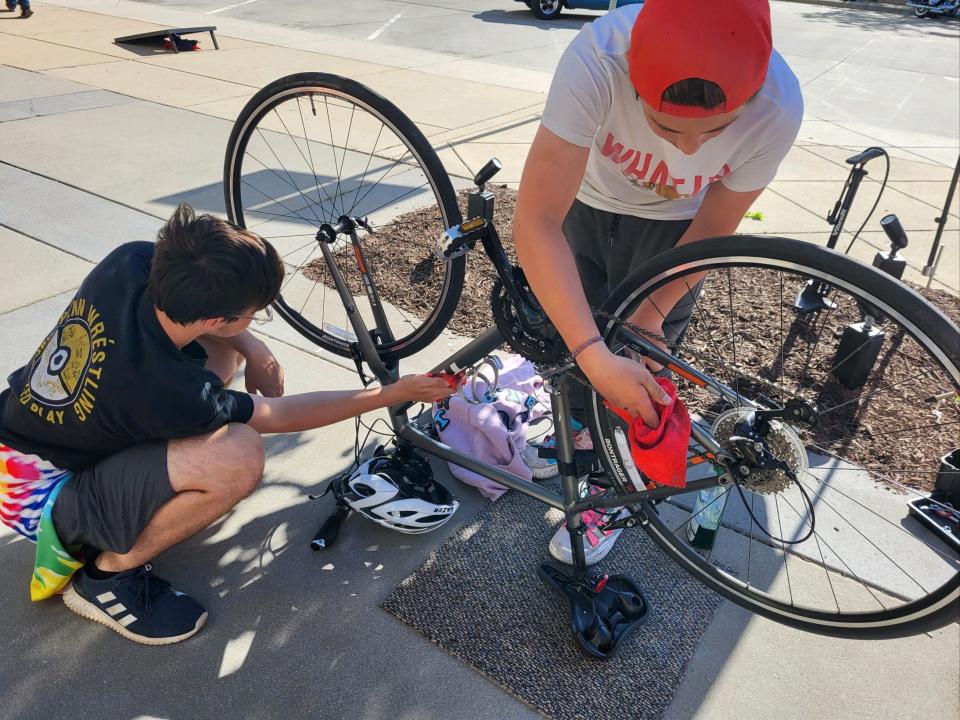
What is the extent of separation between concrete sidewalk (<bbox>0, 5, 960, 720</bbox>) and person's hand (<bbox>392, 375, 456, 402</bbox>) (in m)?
0.54

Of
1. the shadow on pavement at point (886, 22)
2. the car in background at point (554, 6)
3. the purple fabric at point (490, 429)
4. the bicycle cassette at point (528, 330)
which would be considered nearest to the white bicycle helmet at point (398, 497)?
the purple fabric at point (490, 429)

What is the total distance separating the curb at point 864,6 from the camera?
16.7 metres

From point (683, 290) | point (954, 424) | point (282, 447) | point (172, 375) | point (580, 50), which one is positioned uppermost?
point (580, 50)

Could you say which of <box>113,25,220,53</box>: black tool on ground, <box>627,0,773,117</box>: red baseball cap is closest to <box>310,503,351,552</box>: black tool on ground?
<box>627,0,773,117</box>: red baseball cap

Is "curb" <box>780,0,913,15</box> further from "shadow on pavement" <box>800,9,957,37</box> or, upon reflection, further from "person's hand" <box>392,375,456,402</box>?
"person's hand" <box>392,375,456,402</box>

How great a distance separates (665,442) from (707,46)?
28.6 inches

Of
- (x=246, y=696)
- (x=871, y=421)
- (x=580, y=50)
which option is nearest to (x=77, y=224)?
(x=246, y=696)

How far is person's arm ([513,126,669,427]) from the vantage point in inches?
57.6

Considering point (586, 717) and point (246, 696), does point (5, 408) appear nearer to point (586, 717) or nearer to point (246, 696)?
point (246, 696)

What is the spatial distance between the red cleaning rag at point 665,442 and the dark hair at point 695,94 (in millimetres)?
560

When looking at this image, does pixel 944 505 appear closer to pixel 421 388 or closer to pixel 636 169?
pixel 636 169

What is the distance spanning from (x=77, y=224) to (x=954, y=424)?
4289 millimetres

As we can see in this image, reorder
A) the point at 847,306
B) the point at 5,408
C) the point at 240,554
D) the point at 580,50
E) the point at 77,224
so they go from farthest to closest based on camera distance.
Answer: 1. the point at 77,224
2. the point at 847,306
3. the point at 240,554
4. the point at 5,408
5. the point at 580,50

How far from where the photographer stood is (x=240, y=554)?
2.18m
